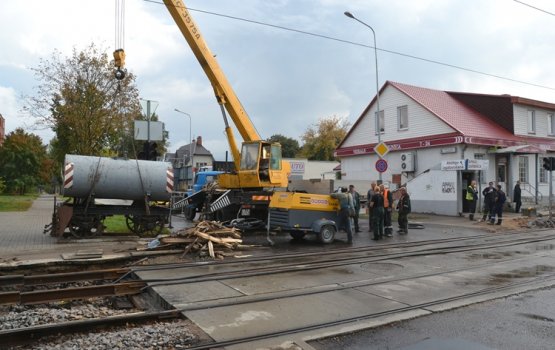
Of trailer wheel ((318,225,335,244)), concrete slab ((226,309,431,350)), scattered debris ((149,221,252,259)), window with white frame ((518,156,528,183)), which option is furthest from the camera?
window with white frame ((518,156,528,183))

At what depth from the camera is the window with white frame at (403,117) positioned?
2939 centimetres

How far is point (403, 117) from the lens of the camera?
2991 centimetres

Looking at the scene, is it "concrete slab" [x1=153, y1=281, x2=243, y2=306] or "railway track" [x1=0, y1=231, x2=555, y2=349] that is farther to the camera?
"concrete slab" [x1=153, y1=281, x2=243, y2=306]

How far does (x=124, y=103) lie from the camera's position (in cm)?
2895

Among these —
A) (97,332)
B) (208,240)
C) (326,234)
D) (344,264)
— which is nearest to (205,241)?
(208,240)

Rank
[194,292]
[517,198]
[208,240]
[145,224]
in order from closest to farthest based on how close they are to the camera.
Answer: [194,292] < [208,240] < [145,224] < [517,198]

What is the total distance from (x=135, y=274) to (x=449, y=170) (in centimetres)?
1909

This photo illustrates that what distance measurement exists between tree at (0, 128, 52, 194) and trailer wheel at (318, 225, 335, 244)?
51.5 meters

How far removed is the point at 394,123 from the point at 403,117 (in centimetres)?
73

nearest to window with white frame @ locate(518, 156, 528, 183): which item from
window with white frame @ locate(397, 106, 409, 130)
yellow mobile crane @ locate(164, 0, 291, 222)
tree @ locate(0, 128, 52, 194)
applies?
window with white frame @ locate(397, 106, 409, 130)

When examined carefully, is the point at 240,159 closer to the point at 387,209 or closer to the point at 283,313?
the point at 387,209

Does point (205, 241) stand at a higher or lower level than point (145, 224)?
lower

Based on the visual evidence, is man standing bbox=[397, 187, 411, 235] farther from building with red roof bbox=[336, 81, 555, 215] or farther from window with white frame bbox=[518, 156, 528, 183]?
window with white frame bbox=[518, 156, 528, 183]

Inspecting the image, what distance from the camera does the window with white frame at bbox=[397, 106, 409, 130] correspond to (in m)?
29.4
